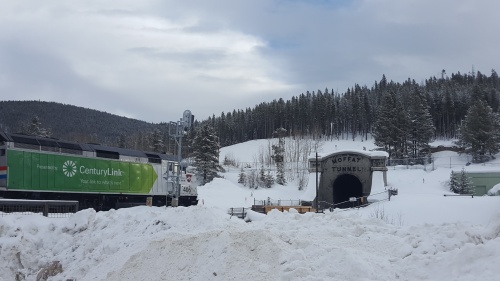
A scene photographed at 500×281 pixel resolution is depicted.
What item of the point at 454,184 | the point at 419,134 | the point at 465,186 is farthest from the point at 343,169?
the point at 419,134

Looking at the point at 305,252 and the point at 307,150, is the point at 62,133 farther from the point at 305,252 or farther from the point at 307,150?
the point at 305,252

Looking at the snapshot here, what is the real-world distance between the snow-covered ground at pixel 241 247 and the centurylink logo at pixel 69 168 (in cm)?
1345

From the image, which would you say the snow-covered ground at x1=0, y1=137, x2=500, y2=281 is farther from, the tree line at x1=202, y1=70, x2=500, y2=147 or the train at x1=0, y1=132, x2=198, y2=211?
the tree line at x1=202, y1=70, x2=500, y2=147

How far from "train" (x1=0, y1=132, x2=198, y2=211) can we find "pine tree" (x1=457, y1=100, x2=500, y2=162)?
53553 millimetres

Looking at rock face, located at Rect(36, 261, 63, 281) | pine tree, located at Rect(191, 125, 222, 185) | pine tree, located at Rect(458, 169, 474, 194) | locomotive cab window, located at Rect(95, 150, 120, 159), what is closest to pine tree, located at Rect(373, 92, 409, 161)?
pine tree, located at Rect(191, 125, 222, 185)

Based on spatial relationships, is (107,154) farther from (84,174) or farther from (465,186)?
(465,186)

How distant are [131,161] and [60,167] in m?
6.36

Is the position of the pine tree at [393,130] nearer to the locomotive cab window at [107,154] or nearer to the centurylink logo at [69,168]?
the locomotive cab window at [107,154]

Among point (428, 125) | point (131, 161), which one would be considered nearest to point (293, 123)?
point (428, 125)

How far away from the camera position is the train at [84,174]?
23.5 metres

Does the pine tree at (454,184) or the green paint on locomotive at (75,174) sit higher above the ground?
the green paint on locomotive at (75,174)

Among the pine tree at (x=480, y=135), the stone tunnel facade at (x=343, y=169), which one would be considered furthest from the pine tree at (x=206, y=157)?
the pine tree at (x=480, y=135)

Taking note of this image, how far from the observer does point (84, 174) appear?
90.6 feet

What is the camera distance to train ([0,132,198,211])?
23547 millimetres
